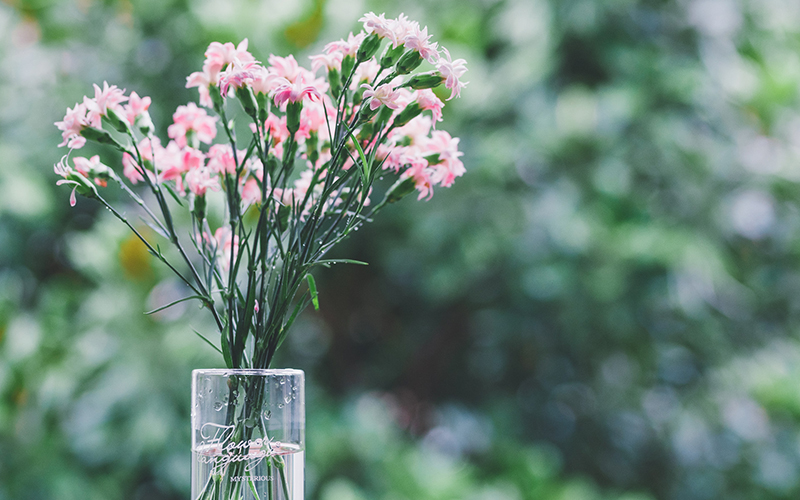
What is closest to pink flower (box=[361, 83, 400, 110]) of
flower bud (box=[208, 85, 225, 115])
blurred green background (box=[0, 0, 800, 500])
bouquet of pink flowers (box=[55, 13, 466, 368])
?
bouquet of pink flowers (box=[55, 13, 466, 368])

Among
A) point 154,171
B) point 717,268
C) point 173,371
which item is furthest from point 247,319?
point 717,268

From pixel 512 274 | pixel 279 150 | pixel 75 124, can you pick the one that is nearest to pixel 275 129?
pixel 279 150

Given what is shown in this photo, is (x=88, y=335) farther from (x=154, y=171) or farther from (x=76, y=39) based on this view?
(x=154, y=171)

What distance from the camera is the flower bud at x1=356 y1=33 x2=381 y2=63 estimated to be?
35 cm

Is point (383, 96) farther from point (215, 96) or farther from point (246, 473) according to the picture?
point (246, 473)

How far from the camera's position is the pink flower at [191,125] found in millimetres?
408

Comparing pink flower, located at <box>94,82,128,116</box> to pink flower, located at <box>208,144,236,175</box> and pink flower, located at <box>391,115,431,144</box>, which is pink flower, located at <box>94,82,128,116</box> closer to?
pink flower, located at <box>208,144,236,175</box>

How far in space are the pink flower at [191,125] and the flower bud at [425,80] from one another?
0.15 meters

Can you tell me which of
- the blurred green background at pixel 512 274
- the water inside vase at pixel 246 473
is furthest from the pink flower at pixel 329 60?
the blurred green background at pixel 512 274

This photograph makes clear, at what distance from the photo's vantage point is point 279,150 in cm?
40

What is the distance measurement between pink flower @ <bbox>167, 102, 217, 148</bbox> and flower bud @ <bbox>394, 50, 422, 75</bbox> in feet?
0.46

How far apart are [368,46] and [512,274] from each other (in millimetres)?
1188

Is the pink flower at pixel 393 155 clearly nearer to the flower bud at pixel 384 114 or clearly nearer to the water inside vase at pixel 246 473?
the flower bud at pixel 384 114

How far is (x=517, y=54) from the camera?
1.55 m
